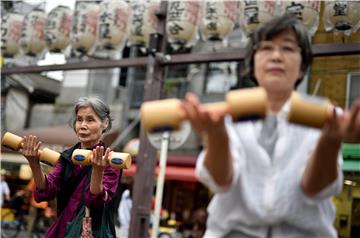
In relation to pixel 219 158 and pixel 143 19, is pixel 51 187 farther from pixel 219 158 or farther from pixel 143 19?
pixel 143 19

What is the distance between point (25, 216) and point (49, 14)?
5422 mm

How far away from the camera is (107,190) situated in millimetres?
2330

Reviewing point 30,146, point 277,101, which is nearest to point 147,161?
point 30,146

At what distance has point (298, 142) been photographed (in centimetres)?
134

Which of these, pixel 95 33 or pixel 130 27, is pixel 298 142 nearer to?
pixel 130 27

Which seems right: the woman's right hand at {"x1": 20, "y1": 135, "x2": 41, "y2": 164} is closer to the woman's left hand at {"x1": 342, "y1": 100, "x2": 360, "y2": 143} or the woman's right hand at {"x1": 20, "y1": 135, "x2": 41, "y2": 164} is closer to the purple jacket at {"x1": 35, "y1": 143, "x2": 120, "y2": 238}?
the purple jacket at {"x1": 35, "y1": 143, "x2": 120, "y2": 238}

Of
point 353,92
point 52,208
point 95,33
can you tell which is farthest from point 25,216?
point 353,92

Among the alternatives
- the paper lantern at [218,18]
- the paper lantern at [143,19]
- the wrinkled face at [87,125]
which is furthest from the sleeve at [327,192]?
the paper lantern at [143,19]

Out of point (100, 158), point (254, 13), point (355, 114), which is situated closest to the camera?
point (355, 114)

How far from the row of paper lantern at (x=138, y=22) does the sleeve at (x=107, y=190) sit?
7.80 ft

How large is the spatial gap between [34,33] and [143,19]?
160 cm

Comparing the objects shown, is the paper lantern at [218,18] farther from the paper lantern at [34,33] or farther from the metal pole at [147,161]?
the paper lantern at [34,33]

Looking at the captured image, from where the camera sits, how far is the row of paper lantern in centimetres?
424

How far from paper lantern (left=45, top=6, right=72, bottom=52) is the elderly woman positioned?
15.8 ft
